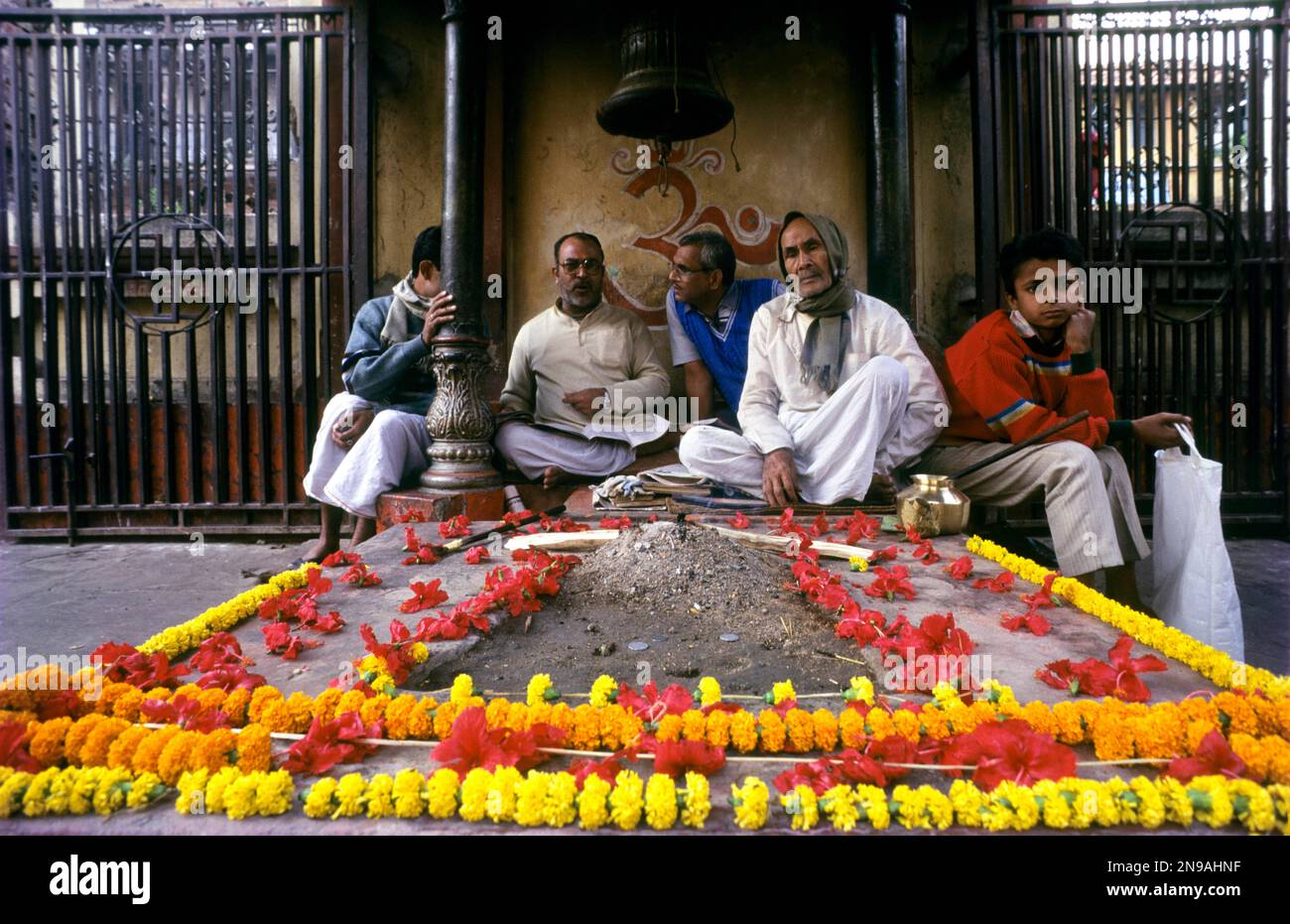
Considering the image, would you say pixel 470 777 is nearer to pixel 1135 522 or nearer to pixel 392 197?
pixel 1135 522

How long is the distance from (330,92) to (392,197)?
722mm

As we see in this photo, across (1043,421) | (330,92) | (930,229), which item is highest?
(330,92)

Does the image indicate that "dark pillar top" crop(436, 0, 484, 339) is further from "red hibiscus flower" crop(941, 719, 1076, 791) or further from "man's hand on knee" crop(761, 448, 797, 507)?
"red hibiscus flower" crop(941, 719, 1076, 791)

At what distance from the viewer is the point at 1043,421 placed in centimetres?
328

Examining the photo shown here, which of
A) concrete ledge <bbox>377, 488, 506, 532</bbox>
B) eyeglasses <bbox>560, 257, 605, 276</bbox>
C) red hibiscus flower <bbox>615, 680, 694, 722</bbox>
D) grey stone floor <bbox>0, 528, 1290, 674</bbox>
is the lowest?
grey stone floor <bbox>0, 528, 1290, 674</bbox>

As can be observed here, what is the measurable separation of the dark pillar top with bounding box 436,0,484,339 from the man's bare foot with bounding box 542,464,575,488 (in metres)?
0.81

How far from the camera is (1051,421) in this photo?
328 cm

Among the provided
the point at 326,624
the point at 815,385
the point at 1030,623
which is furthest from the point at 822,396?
the point at 326,624

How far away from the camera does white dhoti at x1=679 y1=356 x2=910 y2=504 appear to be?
3463mm

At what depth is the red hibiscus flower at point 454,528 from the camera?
3105 millimetres

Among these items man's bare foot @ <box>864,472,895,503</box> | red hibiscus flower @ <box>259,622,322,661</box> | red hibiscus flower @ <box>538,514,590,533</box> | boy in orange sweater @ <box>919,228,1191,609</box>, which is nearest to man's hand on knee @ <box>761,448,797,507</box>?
man's bare foot @ <box>864,472,895,503</box>

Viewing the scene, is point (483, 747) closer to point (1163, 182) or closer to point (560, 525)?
point (560, 525)

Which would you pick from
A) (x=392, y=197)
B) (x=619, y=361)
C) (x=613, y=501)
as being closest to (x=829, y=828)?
(x=613, y=501)

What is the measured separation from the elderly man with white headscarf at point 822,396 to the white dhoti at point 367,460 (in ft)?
4.78
